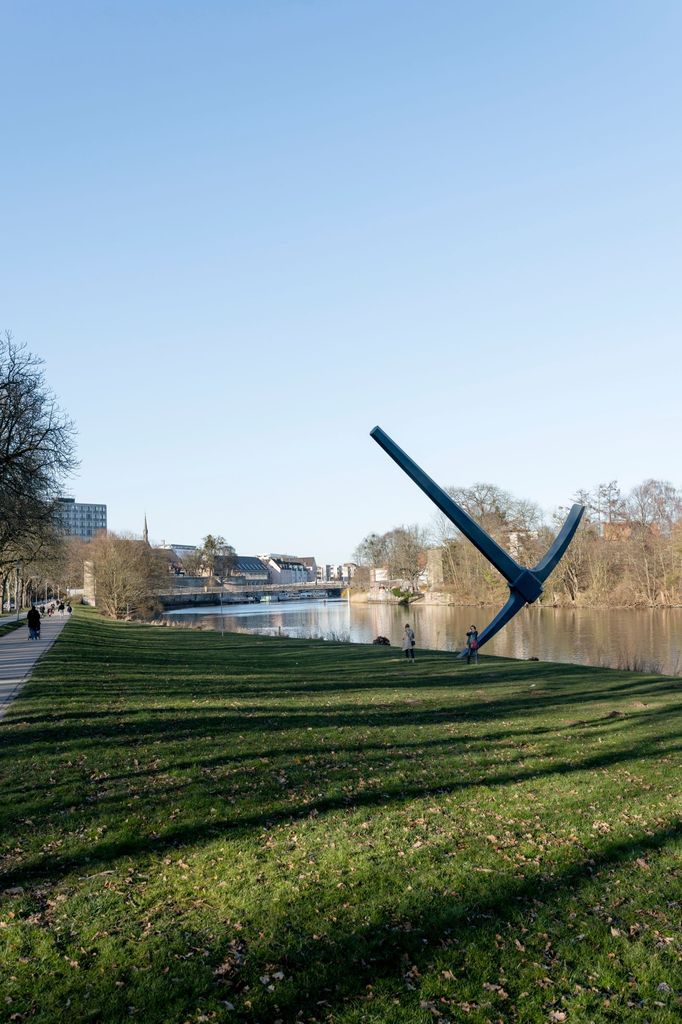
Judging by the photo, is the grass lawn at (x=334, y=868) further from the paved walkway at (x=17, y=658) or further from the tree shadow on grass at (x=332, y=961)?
the paved walkway at (x=17, y=658)

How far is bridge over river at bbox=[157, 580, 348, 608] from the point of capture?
382ft

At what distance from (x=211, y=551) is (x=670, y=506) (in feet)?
356

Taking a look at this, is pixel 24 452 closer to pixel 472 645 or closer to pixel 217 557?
pixel 472 645

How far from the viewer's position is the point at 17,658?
22672 millimetres

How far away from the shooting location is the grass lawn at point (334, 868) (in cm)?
480

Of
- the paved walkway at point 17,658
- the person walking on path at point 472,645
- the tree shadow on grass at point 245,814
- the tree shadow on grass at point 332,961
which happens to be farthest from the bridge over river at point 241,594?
the tree shadow on grass at point 332,961

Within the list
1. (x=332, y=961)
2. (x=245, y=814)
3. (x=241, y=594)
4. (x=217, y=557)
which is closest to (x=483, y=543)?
(x=245, y=814)

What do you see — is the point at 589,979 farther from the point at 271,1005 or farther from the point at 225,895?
the point at 225,895

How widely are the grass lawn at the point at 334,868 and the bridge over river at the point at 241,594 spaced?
285 feet

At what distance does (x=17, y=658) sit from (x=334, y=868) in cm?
1886

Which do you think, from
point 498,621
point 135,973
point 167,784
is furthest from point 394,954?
point 498,621

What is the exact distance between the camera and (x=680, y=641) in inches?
1396

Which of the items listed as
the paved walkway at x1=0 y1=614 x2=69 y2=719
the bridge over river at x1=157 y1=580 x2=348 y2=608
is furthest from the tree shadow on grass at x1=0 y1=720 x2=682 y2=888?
the bridge over river at x1=157 y1=580 x2=348 y2=608

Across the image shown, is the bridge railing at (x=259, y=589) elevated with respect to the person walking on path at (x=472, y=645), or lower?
lower
